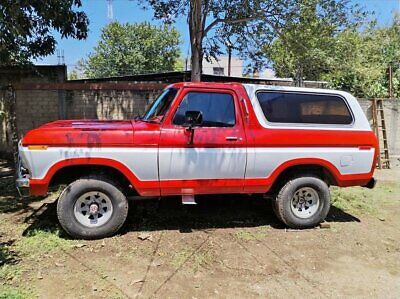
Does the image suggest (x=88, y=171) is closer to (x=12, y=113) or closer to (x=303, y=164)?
(x=303, y=164)

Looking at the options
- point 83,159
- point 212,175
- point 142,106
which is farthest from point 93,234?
point 142,106

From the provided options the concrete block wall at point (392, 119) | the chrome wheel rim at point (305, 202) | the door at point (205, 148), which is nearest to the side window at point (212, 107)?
the door at point (205, 148)

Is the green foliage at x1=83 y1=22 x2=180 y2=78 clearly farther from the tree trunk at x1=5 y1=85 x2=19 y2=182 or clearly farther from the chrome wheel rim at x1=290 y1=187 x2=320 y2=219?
the chrome wheel rim at x1=290 y1=187 x2=320 y2=219

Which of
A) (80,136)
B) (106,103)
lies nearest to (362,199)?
(80,136)

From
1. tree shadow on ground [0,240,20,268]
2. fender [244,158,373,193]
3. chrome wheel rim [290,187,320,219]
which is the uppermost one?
fender [244,158,373,193]

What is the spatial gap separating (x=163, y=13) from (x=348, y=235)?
25.6 ft

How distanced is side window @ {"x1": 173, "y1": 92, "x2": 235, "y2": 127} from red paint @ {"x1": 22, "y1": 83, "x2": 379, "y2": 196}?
0.23 ft

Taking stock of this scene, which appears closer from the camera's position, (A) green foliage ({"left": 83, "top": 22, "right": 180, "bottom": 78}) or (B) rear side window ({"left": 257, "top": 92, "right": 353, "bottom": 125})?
(B) rear side window ({"left": 257, "top": 92, "right": 353, "bottom": 125})

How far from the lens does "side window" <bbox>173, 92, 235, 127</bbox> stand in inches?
206

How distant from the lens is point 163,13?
1059 centimetres

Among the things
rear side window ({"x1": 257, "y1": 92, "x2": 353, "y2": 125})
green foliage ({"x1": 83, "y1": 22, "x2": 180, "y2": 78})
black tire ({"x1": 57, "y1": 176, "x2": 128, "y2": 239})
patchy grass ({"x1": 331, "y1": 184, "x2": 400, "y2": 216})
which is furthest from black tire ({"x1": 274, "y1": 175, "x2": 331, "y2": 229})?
green foliage ({"x1": 83, "y1": 22, "x2": 180, "y2": 78})

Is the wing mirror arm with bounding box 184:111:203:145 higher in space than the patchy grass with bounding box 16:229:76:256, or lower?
higher

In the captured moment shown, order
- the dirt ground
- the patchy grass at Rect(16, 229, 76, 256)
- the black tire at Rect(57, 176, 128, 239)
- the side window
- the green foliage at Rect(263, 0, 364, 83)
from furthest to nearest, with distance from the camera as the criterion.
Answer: the green foliage at Rect(263, 0, 364, 83), the side window, the black tire at Rect(57, 176, 128, 239), the patchy grass at Rect(16, 229, 76, 256), the dirt ground

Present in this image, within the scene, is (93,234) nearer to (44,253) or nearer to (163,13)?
(44,253)
